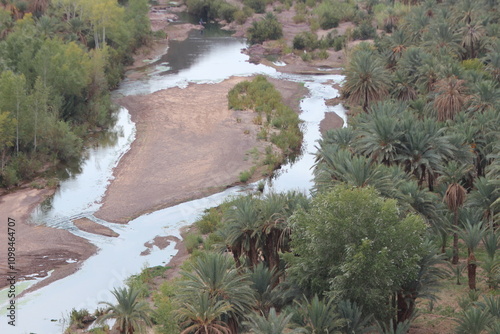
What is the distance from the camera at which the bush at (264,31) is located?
9619cm

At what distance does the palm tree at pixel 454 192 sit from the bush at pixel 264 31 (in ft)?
213

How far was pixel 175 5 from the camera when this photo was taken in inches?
4793

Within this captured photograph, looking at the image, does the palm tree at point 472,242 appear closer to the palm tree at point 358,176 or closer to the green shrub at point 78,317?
the palm tree at point 358,176

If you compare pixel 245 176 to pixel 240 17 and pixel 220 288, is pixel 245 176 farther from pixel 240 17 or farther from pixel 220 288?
pixel 240 17

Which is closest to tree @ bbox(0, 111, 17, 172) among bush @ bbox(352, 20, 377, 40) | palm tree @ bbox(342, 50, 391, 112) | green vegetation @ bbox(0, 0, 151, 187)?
green vegetation @ bbox(0, 0, 151, 187)

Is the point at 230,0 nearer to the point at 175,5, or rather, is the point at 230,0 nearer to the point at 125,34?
the point at 175,5

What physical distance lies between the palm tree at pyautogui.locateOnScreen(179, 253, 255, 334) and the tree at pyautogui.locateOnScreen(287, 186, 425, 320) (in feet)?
7.70

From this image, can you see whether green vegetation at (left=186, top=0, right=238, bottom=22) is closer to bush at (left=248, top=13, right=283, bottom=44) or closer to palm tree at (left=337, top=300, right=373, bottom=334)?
bush at (left=248, top=13, right=283, bottom=44)

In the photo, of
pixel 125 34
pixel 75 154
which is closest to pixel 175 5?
pixel 125 34

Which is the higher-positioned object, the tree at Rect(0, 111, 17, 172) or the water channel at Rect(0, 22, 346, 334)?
the tree at Rect(0, 111, 17, 172)

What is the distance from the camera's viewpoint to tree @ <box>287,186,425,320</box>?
23.3m

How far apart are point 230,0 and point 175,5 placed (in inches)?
381

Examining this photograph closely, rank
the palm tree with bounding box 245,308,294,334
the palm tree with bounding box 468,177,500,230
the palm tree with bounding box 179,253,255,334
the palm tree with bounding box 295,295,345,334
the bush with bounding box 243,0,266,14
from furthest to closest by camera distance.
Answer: the bush with bounding box 243,0,266,14 → the palm tree with bounding box 468,177,500,230 → the palm tree with bounding box 179,253,255,334 → the palm tree with bounding box 295,295,345,334 → the palm tree with bounding box 245,308,294,334

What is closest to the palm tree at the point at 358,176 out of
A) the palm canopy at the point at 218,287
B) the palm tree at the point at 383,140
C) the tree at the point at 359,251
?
the tree at the point at 359,251
